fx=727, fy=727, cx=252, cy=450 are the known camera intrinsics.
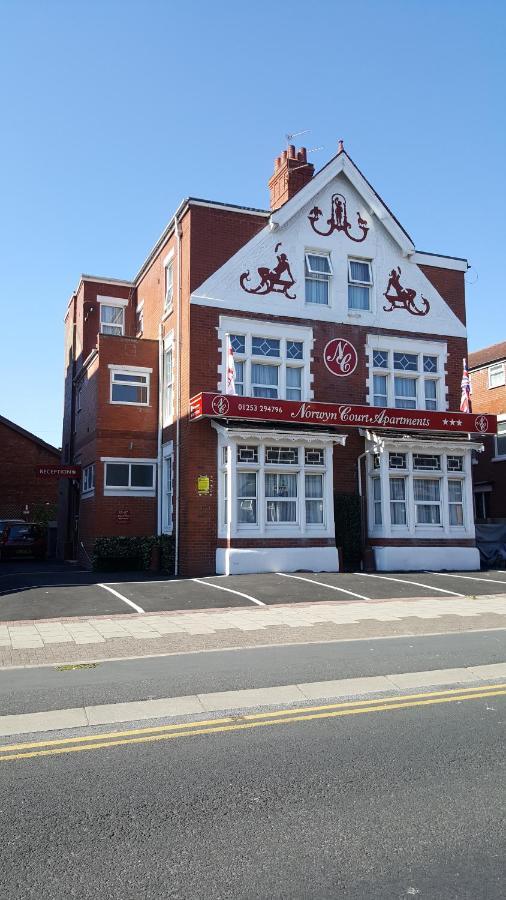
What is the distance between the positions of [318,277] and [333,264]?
2.32 feet

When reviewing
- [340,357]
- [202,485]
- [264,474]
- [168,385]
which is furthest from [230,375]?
[340,357]

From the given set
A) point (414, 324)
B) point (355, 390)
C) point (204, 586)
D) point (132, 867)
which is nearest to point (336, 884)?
point (132, 867)

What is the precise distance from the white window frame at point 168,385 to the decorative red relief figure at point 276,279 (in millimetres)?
3022

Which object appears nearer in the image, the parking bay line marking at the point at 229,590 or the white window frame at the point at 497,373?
the parking bay line marking at the point at 229,590

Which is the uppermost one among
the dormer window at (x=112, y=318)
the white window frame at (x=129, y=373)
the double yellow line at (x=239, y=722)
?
the dormer window at (x=112, y=318)

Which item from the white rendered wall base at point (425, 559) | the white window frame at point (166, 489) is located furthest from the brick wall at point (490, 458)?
the white window frame at point (166, 489)

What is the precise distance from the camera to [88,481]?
2616 centimetres

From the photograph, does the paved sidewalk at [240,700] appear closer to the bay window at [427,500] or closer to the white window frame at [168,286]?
the bay window at [427,500]

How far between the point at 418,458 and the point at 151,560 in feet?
29.3

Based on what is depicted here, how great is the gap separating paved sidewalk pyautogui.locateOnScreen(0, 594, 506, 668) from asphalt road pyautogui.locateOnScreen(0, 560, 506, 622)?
2.81ft

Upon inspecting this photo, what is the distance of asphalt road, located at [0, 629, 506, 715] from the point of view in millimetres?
7684

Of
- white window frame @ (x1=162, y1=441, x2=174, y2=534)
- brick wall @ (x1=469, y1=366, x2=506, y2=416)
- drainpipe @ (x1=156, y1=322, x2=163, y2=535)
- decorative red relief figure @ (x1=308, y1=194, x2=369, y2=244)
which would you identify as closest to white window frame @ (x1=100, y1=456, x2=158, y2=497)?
drainpipe @ (x1=156, y1=322, x2=163, y2=535)

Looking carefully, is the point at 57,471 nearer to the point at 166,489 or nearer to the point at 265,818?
the point at 166,489

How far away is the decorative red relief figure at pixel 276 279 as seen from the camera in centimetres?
2278
